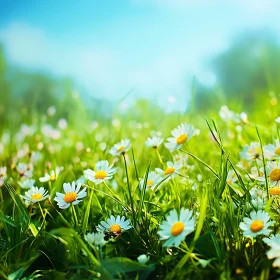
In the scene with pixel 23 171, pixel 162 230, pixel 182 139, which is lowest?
pixel 23 171

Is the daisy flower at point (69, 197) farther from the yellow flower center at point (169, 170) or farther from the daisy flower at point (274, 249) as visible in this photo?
the daisy flower at point (274, 249)

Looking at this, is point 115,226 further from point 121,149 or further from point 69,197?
point 121,149

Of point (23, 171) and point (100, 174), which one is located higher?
point (100, 174)

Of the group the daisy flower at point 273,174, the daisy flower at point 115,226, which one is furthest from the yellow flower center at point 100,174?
the daisy flower at point 273,174

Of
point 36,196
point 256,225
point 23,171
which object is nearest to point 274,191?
point 256,225

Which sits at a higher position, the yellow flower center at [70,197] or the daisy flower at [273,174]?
the daisy flower at [273,174]

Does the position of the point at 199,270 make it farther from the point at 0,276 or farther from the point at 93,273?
the point at 0,276
